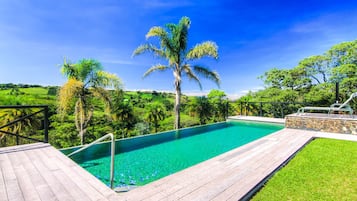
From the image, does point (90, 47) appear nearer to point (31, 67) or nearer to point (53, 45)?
point (53, 45)

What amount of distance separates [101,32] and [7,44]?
4029 mm

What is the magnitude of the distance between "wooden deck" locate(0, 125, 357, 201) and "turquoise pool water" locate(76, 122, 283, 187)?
1.13m

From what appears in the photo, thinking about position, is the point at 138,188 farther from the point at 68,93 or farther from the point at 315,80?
the point at 315,80

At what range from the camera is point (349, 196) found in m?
2.41

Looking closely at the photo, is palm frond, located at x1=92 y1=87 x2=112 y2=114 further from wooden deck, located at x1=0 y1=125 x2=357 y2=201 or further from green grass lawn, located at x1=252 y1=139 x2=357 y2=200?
green grass lawn, located at x1=252 y1=139 x2=357 y2=200

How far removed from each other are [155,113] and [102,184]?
6032 mm

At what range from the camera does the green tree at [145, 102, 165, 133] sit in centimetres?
824

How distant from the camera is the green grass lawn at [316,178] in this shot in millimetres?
2448

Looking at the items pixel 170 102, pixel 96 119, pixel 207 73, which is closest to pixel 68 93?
pixel 96 119

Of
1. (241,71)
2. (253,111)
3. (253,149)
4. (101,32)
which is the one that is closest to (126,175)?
(253,149)

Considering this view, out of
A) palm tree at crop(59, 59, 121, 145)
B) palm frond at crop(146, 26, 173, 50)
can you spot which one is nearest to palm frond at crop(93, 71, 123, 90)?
palm tree at crop(59, 59, 121, 145)

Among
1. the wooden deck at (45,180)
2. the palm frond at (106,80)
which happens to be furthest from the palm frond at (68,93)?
the wooden deck at (45,180)

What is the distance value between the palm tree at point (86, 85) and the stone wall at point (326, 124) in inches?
288

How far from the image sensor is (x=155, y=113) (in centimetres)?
836
